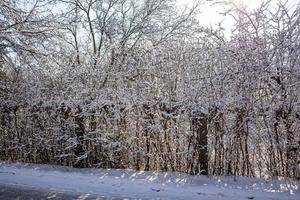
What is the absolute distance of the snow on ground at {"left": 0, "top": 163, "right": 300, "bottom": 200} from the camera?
292 inches

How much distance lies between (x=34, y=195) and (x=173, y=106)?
123 inches

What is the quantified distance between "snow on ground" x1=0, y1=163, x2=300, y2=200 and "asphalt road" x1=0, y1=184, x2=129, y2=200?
212 millimetres

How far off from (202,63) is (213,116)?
1.24 metres

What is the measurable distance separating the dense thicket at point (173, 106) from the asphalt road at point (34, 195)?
2.05 m

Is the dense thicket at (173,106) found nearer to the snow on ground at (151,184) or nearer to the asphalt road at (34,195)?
the snow on ground at (151,184)

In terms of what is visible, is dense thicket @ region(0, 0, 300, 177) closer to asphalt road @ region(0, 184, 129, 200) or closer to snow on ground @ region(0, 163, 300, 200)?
snow on ground @ region(0, 163, 300, 200)

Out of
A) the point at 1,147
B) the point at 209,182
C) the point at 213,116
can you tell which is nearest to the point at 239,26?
the point at 213,116

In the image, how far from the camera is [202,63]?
30.9 feet

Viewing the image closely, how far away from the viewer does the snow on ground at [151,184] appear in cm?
742

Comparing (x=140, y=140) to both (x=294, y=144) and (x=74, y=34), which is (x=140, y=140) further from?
(x=74, y=34)

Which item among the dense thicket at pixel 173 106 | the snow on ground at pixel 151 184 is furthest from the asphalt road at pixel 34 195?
the dense thicket at pixel 173 106

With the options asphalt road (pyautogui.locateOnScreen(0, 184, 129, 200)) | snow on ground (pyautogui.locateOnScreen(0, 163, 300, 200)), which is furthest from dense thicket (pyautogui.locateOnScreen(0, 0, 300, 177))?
asphalt road (pyautogui.locateOnScreen(0, 184, 129, 200))

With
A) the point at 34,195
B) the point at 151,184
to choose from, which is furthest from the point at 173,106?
the point at 34,195

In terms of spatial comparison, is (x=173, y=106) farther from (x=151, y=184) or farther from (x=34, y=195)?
(x=34, y=195)
